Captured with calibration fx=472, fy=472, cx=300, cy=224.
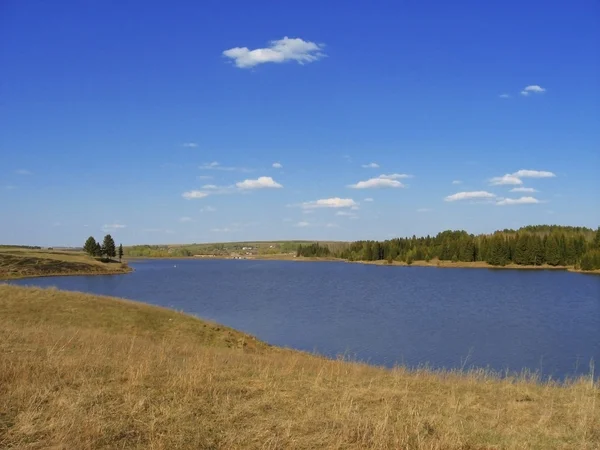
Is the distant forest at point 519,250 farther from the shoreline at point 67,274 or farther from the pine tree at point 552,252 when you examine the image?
the shoreline at point 67,274

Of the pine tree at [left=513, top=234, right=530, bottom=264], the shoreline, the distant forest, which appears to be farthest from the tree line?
the pine tree at [left=513, top=234, right=530, bottom=264]

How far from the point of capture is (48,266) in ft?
371

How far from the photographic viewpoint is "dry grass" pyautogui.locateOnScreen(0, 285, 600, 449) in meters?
6.63

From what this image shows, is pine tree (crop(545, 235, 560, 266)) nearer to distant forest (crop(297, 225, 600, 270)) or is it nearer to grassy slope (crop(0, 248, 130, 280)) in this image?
distant forest (crop(297, 225, 600, 270))

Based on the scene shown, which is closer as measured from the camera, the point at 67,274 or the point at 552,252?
the point at 67,274

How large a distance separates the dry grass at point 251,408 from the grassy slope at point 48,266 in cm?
9760

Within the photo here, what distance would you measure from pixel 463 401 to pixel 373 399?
2175 millimetres

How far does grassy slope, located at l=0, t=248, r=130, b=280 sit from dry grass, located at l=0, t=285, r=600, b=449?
97605 millimetres

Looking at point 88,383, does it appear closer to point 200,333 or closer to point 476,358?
point 200,333

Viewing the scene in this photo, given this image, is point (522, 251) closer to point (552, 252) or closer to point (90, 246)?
point (552, 252)

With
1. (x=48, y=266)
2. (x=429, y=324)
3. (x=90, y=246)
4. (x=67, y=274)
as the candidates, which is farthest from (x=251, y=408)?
(x=90, y=246)

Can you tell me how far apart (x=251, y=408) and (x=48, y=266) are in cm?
12078

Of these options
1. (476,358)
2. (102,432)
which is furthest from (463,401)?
(476,358)

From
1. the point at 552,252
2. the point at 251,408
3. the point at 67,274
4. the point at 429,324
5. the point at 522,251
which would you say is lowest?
the point at 67,274
